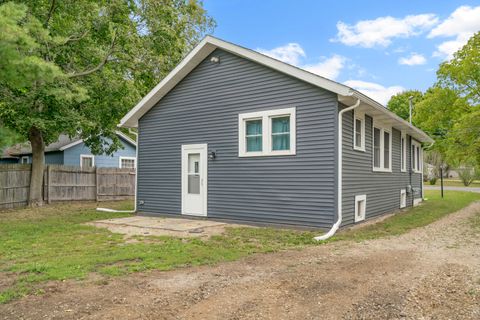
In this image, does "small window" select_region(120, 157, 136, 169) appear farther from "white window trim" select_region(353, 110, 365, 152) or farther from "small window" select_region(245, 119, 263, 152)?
"white window trim" select_region(353, 110, 365, 152)

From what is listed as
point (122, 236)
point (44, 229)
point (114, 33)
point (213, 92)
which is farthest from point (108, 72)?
point (122, 236)

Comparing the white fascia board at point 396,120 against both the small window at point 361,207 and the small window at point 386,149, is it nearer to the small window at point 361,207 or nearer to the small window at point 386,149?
the small window at point 386,149

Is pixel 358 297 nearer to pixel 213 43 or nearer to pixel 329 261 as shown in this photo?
pixel 329 261

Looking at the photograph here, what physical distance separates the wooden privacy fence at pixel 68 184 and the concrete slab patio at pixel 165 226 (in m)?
6.10

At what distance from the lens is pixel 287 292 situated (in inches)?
169

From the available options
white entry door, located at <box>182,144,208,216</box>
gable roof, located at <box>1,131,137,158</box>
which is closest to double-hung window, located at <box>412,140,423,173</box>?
A: white entry door, located at <box>182,144,208,216</box>

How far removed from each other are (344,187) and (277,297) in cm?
524

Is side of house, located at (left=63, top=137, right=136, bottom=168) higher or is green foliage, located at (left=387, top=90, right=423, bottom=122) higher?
green foliage, located at (left=387, top=90, right=423, bottom=122)

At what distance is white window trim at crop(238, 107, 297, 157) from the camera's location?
9.16 meters

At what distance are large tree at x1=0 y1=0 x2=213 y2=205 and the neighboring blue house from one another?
4971 millimetres

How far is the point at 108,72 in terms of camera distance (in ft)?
49.4

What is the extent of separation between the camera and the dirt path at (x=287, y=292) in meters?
3.68

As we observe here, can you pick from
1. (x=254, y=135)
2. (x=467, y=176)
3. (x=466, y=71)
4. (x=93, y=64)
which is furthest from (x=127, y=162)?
(x=467, y=176)

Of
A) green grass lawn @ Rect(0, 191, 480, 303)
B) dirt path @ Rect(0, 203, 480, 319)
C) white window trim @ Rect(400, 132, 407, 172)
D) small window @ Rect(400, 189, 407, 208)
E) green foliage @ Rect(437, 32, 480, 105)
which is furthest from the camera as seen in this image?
green foliage @ Rect(437, 32, 480, 105)
